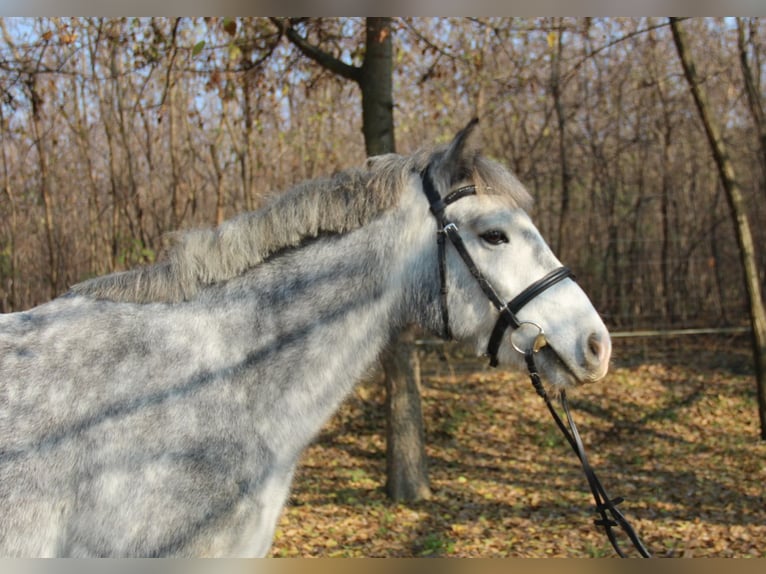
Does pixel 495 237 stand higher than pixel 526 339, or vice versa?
pixel 495 237

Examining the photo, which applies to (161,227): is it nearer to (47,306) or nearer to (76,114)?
(76,114)

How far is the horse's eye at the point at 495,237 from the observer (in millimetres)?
2318

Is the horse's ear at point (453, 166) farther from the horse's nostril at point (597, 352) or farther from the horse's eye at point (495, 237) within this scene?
the horse's nostril at point (597, 352)

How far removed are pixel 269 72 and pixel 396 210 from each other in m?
7.62

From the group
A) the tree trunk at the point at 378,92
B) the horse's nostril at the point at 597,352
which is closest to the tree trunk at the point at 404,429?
the tree trunk at the point at 378,92

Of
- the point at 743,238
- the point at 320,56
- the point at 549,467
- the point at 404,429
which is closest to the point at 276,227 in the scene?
the point at 320,56

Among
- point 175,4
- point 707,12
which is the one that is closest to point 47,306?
point 175,4

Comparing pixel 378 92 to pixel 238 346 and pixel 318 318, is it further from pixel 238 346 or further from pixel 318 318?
pixel 238 346

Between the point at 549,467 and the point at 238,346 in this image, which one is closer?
the point at 238,346

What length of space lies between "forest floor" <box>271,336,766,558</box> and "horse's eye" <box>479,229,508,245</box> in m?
2.68

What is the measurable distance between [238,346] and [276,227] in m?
0.44

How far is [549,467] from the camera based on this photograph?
816 centimetres

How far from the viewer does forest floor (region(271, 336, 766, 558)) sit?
6.06 m

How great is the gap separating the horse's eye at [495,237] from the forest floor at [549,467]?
2682 mm
